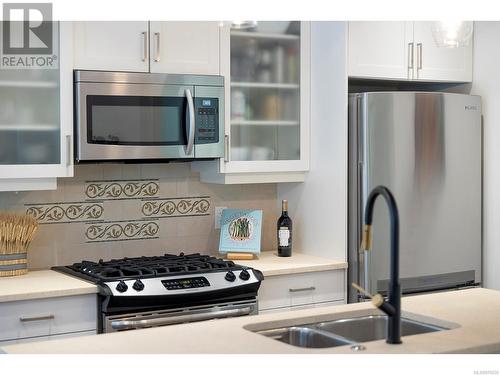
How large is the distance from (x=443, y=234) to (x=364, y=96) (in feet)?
2.94

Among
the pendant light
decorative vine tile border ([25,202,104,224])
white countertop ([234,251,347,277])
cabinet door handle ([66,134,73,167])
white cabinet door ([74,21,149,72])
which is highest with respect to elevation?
white cabinet door ([74,21,149,72])

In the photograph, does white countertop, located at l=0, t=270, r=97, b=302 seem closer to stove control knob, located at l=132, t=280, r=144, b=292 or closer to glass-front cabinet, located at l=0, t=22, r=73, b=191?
stove control knob, located at l=132, t=280, r=144, b=292

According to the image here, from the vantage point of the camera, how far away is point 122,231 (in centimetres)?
433

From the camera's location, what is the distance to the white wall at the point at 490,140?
181 inches

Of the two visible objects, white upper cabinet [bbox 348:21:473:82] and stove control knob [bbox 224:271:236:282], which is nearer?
stove control knob [bbox 224:271:236:282]

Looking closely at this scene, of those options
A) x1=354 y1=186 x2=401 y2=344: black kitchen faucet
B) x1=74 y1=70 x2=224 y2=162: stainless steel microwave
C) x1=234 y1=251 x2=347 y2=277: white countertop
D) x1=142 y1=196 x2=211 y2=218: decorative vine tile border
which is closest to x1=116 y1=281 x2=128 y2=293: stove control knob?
x1=74 y1=70 x2=224 y2=162: stainless steel microwave

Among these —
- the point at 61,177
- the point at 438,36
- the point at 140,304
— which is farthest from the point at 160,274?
the point at 438,36

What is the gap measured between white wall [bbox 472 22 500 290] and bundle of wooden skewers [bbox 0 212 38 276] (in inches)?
99.7

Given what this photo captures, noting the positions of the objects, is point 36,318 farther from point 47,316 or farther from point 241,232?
point 241,232

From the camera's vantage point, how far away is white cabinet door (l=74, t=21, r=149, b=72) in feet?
12.6

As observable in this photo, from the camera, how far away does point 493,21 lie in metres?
4.59

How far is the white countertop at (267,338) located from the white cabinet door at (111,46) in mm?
1648

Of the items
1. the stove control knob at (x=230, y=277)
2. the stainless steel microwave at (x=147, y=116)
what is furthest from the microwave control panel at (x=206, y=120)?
the stove control knob at (x=230, y=277)
